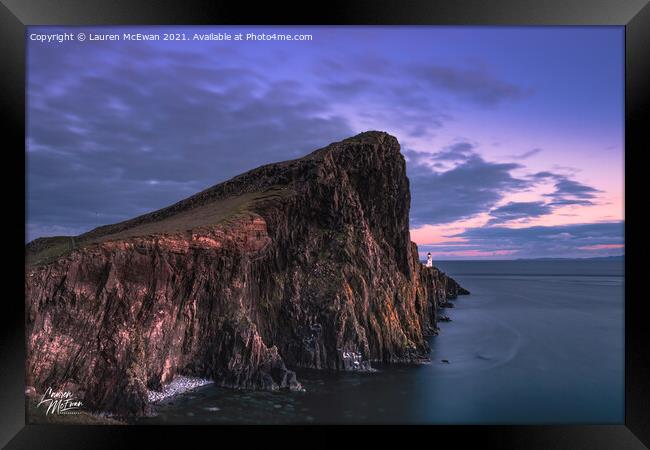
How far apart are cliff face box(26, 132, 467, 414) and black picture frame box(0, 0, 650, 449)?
2.17 m

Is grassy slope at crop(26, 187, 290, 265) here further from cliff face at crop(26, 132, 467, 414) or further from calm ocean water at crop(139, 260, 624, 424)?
calm ocean water at crop(139, 260, 624, 424)

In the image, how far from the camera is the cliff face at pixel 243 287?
62.6 ft

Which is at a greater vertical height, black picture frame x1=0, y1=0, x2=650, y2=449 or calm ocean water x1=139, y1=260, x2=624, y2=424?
black picture frame x1=0, y1=0, x2=650, y2=449

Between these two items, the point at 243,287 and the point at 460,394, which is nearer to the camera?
the point at 460,394

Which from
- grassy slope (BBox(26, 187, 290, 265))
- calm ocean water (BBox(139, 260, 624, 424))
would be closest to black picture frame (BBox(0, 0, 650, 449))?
calm ocean water (BBox(139, 260, 624, 424))

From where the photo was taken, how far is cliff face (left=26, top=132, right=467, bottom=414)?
752 inches

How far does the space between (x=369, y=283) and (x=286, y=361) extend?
38.3ft
